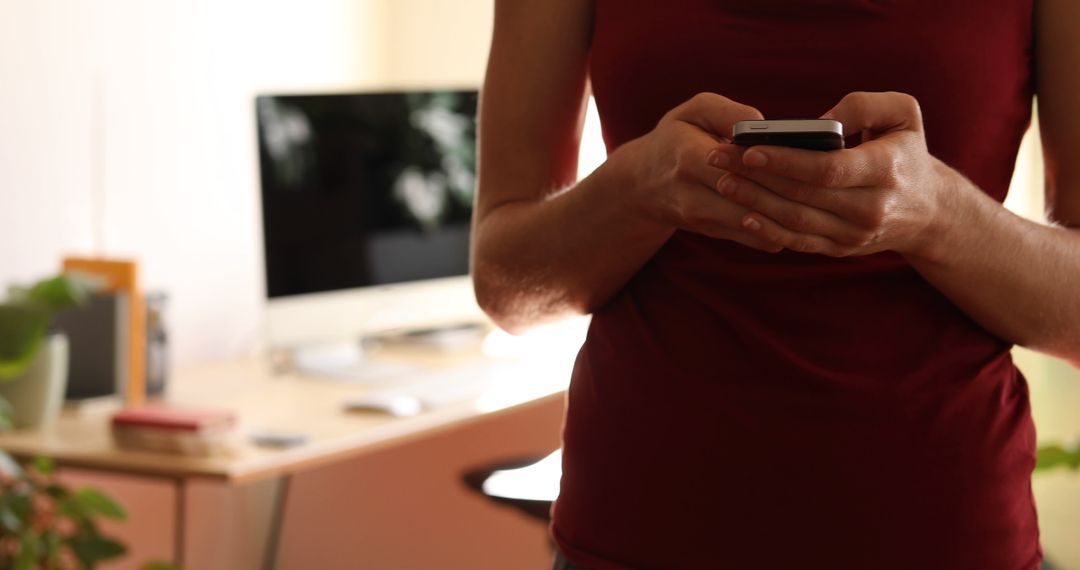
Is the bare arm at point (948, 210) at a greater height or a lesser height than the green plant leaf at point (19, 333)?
greater

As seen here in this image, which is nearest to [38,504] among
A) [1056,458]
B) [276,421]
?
[276,421]

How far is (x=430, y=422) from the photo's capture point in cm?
215

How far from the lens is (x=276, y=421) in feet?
6.95

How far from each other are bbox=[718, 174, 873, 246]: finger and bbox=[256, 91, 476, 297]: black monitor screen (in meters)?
1.76

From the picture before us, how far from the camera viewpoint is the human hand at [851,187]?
2.31 feet

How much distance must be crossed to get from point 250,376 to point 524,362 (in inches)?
21.0

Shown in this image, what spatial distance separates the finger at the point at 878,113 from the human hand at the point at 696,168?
0.05m

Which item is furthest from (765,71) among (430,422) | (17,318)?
(430,422)

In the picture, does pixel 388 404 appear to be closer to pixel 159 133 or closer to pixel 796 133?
pixel 159 133

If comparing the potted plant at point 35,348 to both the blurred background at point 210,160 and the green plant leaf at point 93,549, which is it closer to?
the green plant leaf at point 93,549

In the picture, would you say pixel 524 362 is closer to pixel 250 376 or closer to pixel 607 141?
pixel 250 376

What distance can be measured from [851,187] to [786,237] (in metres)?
0.04

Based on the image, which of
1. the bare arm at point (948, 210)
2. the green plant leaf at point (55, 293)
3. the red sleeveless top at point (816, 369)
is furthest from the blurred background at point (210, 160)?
the bare arm at point (948, 210)

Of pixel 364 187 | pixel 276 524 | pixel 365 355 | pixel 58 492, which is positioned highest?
pixel 364 187
